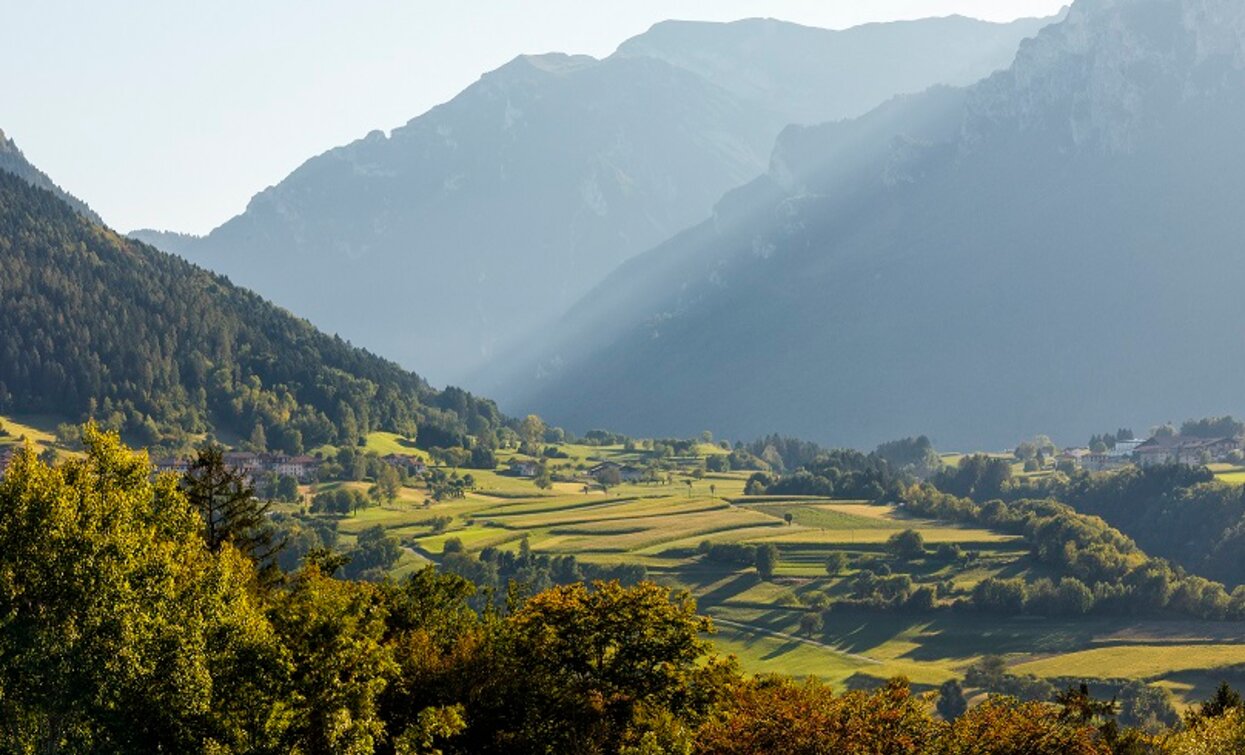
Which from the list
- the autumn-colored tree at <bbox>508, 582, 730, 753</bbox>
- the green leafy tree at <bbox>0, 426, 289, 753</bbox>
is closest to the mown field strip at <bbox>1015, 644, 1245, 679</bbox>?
the autumn-colored tree at <bbox>508, 582, 730, 753</bbox>

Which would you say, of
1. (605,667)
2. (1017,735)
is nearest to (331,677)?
(605,667)

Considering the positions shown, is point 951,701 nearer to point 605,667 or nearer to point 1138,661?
point 1138,661

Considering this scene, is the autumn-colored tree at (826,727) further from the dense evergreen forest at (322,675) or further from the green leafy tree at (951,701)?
the green leafy tree at (951,701)

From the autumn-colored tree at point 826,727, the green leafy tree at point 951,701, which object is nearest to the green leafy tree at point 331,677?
the autumn-colored tree at point 826,727

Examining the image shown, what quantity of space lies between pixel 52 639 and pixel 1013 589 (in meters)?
163

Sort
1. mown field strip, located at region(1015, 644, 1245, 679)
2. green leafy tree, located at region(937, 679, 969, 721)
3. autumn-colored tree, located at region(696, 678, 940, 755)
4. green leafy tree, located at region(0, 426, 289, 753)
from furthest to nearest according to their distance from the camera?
mown field strip, located at region(1015, 644, 1245, 679) → green leafy tree, located at region(937, 679, 969, 721) → autumn-colored tree, located at region(696, 678, 940, 755) → green leafy tree, located at region(0, 426, 289, 753)

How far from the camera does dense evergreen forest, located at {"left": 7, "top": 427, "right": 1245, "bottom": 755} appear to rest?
49062mm

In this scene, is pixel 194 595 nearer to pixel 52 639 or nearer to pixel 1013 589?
pixel 52 639

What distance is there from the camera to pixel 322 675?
172 feet

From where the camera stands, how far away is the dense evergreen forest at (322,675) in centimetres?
4906

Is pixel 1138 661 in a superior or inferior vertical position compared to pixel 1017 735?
inferior

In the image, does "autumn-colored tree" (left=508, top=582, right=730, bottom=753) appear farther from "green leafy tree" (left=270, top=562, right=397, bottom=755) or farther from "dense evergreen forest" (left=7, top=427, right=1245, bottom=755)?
"green leafy tree" (left=270, top=562, right=397, bottom=755)

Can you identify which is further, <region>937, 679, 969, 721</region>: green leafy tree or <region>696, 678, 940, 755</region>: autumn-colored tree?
<region>937, 679, 969, 721</region>: green leafy tree

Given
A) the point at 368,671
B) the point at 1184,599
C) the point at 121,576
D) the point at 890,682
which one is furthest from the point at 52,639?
the point at 1184,599
